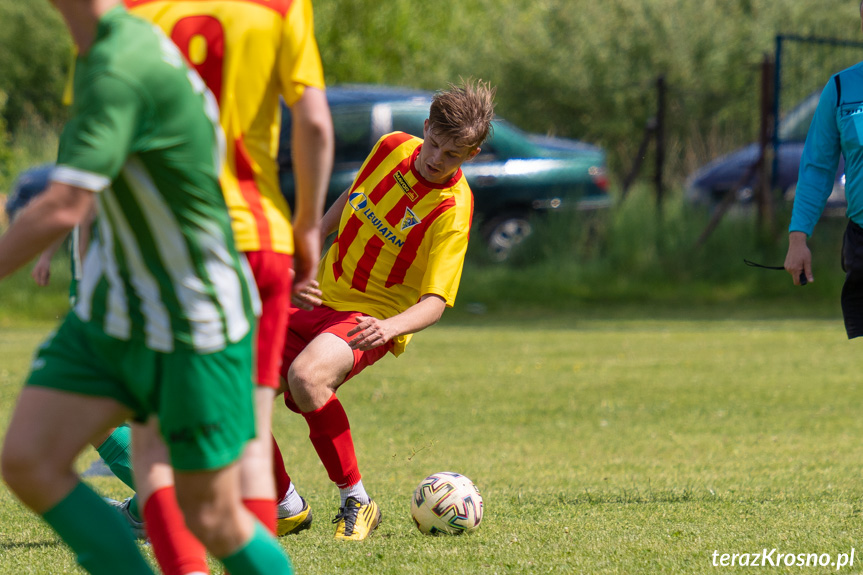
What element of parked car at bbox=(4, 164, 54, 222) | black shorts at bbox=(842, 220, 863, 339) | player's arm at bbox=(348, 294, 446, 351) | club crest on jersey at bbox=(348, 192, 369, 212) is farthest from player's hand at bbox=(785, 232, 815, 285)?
parked car at bbox=(4, 164, 54, 222)

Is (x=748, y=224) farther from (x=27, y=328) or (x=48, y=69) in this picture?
→ (x=48, y=69)

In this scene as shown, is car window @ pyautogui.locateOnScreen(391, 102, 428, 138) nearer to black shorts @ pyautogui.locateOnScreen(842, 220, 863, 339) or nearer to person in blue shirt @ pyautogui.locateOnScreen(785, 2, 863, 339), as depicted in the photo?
person in blue shirt @ pyautogui.locateOnScreen(785, 2, 863, 339)

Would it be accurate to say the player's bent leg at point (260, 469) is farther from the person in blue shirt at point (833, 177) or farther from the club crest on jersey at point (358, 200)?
the person in blue shirt at point (833, 177)

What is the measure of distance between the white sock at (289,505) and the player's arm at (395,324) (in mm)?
683

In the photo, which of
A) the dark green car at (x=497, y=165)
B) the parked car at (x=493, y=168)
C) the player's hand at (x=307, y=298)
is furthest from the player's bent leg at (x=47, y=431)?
the dark green car at (x=497, y=165)

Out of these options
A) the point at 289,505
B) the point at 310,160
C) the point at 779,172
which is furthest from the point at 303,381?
the point at 779,172

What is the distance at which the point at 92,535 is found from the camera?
103 inches

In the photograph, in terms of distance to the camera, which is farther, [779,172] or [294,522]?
[779,172]

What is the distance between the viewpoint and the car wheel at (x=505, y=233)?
15233 millimetres

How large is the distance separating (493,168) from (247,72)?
39.0 ft

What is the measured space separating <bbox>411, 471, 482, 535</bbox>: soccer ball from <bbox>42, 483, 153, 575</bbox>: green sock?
189cm

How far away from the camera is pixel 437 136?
4.40 m

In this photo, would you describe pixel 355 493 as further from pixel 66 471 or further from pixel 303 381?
pixel 66 471

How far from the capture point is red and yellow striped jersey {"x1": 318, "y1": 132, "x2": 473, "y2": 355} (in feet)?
15.0
